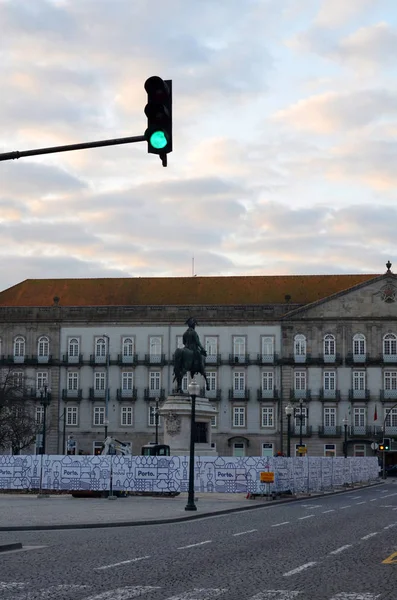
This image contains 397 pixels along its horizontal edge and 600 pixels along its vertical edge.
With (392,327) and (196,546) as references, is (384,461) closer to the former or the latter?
(392,327)

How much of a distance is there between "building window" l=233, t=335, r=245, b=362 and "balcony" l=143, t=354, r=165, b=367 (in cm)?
667

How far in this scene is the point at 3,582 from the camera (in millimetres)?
15406

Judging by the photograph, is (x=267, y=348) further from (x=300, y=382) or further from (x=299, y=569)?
(x=299, y=569)

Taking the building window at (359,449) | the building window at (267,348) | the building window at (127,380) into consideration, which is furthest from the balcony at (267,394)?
the building window at (127,380)

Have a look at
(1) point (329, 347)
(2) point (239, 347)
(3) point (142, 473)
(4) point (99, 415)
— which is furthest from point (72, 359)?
(3) point (142, 473)

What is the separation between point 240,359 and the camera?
9831 cm

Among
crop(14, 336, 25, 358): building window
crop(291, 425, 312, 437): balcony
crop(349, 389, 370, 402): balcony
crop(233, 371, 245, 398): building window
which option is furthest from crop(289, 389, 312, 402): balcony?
crop(14, 336, 25, 358): building window

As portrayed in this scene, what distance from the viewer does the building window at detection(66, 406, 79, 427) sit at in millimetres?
99562

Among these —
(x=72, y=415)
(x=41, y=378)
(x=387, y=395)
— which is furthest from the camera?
(x=41, y=378)

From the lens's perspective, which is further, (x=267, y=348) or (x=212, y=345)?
(x=212, y=345)

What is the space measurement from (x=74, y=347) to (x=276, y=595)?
87.2 meters

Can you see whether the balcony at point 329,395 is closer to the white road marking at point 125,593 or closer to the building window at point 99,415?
the building window at point 99,415

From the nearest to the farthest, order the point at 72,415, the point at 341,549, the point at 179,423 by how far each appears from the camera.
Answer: the point at 341,549 < the point at 179,423 < the point at 72,415

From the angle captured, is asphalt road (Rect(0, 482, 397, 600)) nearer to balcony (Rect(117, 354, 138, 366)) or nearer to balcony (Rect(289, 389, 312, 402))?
balcony (Rect(289, 389, 312, 402))
